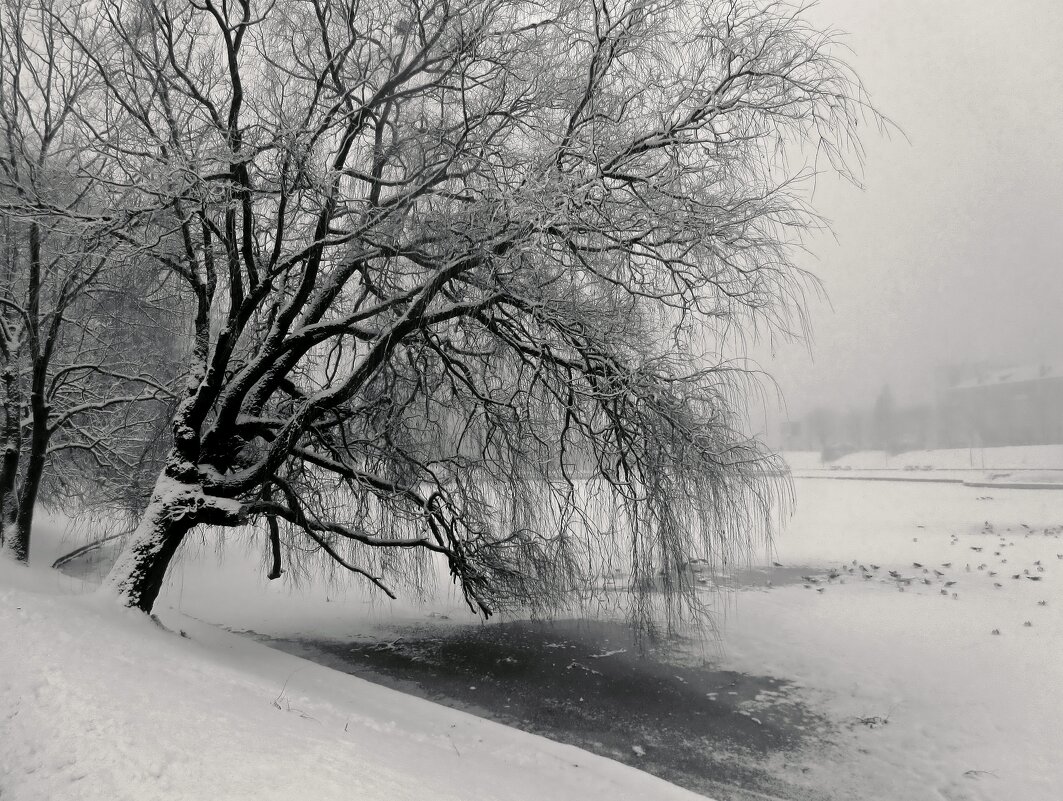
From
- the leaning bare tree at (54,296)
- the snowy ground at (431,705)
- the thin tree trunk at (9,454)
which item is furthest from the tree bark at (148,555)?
the thin tree trunk at (9,454)

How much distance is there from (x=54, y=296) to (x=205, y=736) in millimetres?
8033

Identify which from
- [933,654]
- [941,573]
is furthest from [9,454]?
[941,573]

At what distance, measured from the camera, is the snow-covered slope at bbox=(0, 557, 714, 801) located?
213 cm

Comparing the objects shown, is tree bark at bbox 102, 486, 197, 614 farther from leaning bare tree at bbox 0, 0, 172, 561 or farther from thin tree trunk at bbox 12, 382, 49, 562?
thin tree trunk at bbox 12, 382, 49, 562

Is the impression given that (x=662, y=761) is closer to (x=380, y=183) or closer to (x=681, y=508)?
(x=681, y=508)

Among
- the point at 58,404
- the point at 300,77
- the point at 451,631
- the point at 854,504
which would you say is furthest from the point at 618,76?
the point at 854,504

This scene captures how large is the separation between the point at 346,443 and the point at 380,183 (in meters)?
2.78

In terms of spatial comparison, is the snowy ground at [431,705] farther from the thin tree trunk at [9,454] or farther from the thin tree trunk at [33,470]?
the thin tree trunk at [9,454]

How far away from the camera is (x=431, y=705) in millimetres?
4965

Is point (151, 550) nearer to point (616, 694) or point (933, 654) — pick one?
point (616, 694)

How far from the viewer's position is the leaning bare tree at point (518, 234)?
4730mm

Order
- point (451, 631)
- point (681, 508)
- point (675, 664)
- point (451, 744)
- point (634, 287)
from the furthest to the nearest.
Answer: point (451, 631)
point (675, 664)
point (634, 287)
point (681, 508)
point (451, 744)

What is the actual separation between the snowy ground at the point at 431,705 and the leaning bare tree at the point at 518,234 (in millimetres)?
1684

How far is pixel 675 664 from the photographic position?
7391 millimetres
